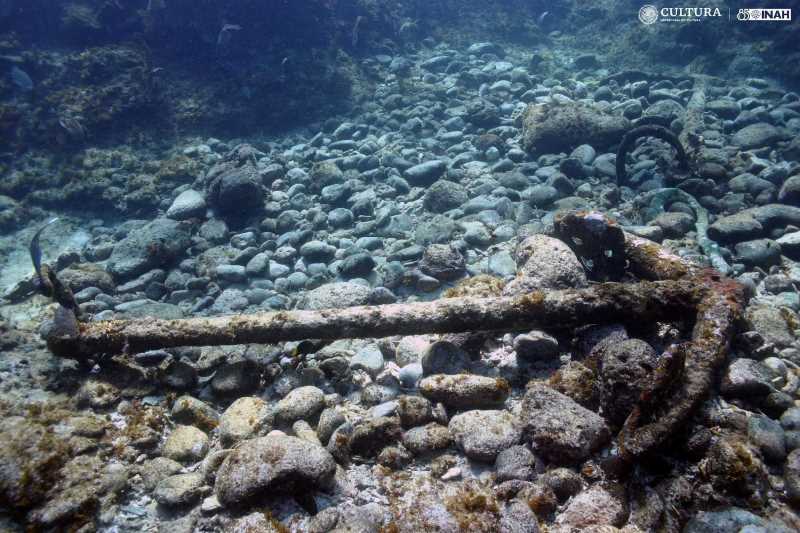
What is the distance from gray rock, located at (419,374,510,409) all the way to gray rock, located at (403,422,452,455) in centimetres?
29

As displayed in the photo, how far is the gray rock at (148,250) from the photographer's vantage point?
721 cm

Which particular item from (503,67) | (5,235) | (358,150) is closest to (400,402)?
(358,150)

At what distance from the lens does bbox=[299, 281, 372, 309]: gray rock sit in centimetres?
518

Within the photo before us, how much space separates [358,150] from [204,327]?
24.6 feet

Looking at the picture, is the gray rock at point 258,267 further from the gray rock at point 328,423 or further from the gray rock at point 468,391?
the gray rock at point 468,391

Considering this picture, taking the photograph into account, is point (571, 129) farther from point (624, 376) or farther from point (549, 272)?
point (624, 376)

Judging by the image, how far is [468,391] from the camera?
3.39 metres

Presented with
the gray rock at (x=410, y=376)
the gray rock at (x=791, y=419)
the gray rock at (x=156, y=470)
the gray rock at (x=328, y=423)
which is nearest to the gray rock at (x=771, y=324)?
the gray rock at (x=791, y=419)

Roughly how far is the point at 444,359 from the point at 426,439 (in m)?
0.83

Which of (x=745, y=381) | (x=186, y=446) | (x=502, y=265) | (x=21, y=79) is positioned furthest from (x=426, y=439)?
(x=21, y=79)

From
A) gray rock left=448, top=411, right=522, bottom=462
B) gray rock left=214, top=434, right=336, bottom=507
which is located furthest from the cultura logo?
gray rock left=214, top=434, right=336, bottom=507

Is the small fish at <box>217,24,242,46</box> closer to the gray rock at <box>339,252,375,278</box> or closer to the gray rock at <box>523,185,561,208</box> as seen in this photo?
the gray rock at <box>339,252,375,278</box>

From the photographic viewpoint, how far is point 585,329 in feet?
12.5

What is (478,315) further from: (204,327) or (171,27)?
(171,27)
